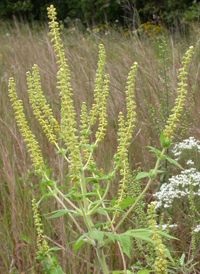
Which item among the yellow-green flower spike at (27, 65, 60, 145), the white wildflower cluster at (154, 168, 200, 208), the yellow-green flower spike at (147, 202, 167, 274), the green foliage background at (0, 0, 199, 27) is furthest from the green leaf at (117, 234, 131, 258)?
the green foliage background at (0, 0, 199, 27)

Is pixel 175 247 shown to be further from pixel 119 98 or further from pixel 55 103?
pixel 55 103

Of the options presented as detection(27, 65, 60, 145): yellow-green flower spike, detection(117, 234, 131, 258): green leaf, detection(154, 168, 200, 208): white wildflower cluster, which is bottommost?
detection(154, 168, 200, 208): white wildflower cluster

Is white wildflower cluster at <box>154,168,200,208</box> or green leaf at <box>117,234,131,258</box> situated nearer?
green leaf at <box>117,234,131,258</box>

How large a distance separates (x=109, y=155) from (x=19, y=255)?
3.43 ft

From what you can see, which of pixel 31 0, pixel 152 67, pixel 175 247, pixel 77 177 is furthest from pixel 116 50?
pixel 31 0

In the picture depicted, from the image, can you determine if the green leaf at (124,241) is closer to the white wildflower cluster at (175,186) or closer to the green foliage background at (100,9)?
the white wildflower cluster at (175,186)

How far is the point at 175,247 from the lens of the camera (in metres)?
1.98

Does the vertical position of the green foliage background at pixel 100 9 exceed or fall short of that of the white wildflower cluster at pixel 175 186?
it exceeds it

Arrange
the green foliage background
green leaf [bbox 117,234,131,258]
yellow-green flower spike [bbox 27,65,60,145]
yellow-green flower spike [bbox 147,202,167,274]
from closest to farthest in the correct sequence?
yellow-green flower spike [bbox 147,202,167,274] → green leaf [bbox 117,234,131,258] → yellow-green flower spike [bbox 27,65,60,145] → the green foliage background

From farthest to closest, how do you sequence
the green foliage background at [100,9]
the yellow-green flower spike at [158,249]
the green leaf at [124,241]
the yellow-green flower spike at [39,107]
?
the green foliage background at [100,9], the yellow-green flower spike at [39,107], the green leaf at [124,241], the yellow-green flower spike at [158,249]

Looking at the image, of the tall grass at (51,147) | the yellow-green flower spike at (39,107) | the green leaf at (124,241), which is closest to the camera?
the green leaf at (124,241)

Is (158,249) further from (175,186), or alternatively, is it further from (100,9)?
(100,9)

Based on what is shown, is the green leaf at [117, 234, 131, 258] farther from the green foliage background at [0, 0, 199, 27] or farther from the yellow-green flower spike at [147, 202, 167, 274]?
the green foliage background at [0, 0, 199, 27]

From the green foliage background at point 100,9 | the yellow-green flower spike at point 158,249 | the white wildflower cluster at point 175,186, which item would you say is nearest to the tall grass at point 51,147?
the white wildflower cluster at point 175,186
